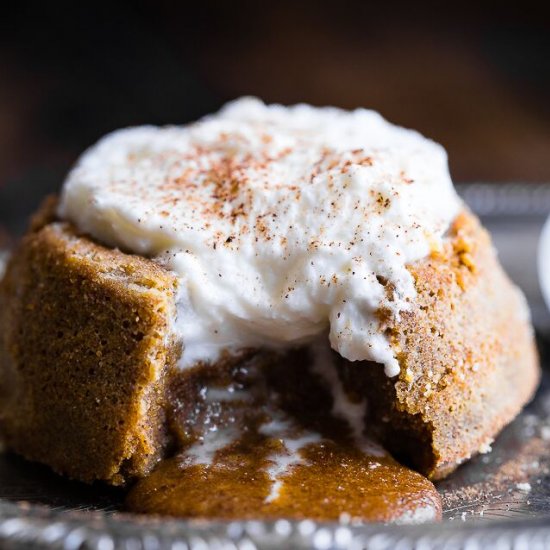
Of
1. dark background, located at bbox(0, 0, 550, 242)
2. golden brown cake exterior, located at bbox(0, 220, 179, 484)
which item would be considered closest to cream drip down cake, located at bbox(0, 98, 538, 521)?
golden brown cake exterior, located at bbox(0, 220, 179, 484)

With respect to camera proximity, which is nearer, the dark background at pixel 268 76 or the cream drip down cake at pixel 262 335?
the cream drip down cake at pixel 262 335

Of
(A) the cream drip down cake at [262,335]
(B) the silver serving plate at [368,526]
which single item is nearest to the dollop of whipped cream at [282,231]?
(A) the cream drip down cake at [262,335]

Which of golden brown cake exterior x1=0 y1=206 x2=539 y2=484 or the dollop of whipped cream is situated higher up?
the dollop of whipped cream

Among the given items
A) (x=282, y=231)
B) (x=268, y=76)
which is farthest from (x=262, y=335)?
Result: (x=268, y=76)

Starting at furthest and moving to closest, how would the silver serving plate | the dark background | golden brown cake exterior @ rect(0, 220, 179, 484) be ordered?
the dark background, golden brown cake exterior @ rect(0, 220, 179, 484), the silver serving plate

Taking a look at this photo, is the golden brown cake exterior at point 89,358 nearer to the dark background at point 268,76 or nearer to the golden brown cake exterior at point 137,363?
the golden brown cake exterior at point 137,363

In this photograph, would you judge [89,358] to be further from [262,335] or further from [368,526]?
[368,526]

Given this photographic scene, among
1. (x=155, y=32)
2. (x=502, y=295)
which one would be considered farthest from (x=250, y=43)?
(x=502, y=295)

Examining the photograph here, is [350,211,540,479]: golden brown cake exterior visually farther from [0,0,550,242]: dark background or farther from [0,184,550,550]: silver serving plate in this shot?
[0,0,550,242]: dark background
